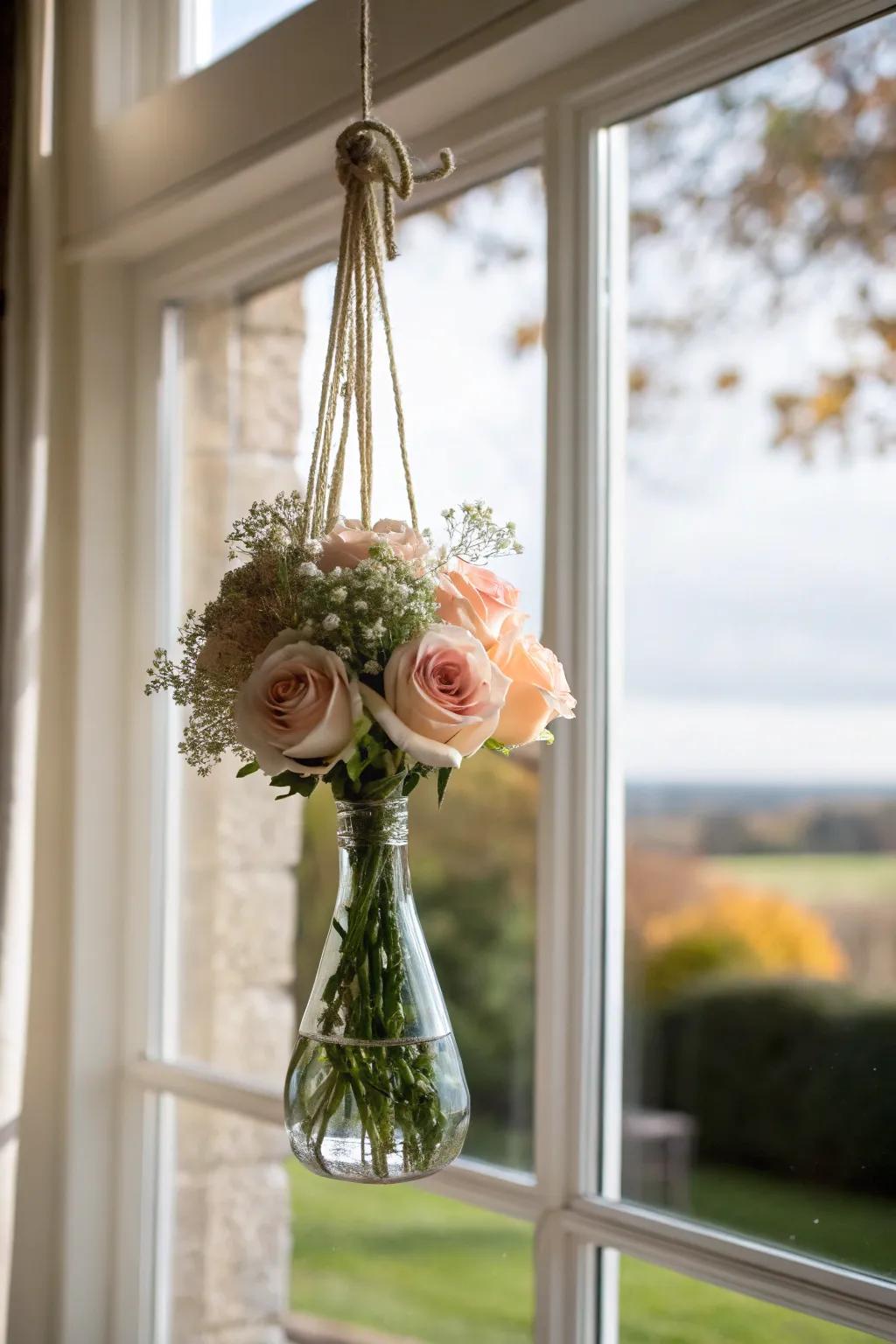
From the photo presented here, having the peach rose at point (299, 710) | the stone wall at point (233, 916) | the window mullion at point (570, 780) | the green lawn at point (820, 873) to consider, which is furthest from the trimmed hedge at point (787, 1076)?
the peach rose at point (299, 710)

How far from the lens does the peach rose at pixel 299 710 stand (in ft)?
3.02

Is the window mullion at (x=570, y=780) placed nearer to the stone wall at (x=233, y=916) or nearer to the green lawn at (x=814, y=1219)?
the green lawn at (x=814, y=1219)

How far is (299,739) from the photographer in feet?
3.02

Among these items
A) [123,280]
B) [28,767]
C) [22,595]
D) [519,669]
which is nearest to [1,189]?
[123,280]

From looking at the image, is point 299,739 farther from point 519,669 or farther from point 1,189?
point 1,189

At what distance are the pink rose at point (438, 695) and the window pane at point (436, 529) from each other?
31.9 inches

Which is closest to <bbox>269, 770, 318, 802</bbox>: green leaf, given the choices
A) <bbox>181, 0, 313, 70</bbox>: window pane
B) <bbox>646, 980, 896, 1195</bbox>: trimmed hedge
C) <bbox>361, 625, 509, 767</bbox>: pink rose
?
<bbox>361, 625, 509, 767</bbox>: pink rose

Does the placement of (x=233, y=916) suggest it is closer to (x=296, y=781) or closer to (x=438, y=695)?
(x=296, y=781)

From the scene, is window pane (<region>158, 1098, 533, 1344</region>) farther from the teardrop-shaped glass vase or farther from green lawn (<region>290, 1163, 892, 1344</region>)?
the teardrop-shaped glass vase

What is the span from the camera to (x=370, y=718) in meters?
0.96

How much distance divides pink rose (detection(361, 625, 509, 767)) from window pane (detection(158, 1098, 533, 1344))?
0.94 metres

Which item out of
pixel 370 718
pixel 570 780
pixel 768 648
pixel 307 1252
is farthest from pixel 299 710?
pixel 307 1252

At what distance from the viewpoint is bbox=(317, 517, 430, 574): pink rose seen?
1.00m

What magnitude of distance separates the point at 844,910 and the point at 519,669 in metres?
1.05
